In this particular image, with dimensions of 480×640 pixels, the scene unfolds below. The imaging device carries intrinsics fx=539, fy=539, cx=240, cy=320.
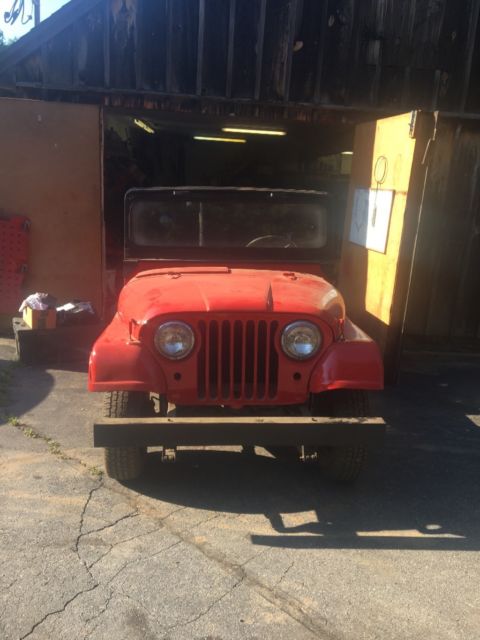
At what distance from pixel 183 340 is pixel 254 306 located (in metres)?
0.44

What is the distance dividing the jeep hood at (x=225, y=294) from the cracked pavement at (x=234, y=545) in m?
1.10

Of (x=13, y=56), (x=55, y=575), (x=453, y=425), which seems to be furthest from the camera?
(x=13, y=56)

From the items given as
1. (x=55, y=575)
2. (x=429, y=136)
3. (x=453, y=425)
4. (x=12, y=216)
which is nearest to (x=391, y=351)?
(x=453, y=425)

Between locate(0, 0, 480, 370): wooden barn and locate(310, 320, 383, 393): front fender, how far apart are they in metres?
2.68

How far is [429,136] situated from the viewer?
15.1ft

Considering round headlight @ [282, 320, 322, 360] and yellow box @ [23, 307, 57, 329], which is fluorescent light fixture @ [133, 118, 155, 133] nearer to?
yellow box @ [23, 307, 57, 329]

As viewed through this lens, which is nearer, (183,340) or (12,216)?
(183,340)

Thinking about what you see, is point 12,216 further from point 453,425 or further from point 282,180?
point 282,180

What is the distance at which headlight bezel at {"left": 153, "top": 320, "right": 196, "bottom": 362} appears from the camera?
299 cm

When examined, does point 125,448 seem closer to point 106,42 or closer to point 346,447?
point 346,447

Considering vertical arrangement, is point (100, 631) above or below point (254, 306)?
below

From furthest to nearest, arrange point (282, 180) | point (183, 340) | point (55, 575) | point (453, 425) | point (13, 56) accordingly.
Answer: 1. point (282, 180)
2. point (13, 56)
3. point (453, 425)
4. point (183, 340)
5. point (55, 575)

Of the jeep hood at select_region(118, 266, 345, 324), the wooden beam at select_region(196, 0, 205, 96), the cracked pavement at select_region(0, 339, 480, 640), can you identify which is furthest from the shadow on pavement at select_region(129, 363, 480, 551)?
the wooden beam at select_region(196, 0, 205, 96)

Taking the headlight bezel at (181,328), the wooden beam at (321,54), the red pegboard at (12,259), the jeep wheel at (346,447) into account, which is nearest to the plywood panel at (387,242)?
the wooden beam at (321,54)
